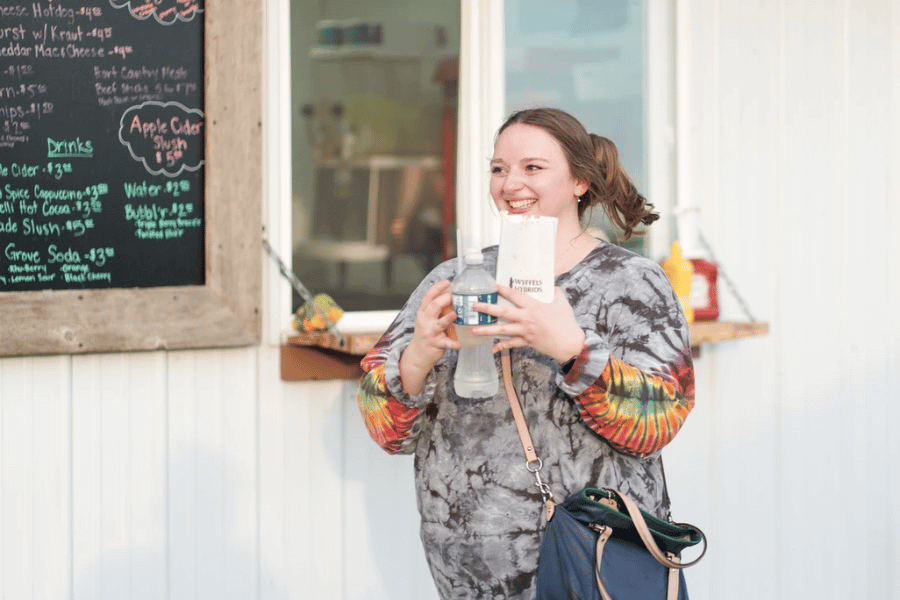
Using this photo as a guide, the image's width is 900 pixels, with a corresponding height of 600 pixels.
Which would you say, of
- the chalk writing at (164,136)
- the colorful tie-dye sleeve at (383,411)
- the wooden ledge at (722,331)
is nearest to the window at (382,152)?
the chalk writing at (164,136)

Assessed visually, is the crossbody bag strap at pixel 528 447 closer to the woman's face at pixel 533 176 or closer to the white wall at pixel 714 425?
the woman's face at pixel 533 176

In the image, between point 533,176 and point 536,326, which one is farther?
point 533,176

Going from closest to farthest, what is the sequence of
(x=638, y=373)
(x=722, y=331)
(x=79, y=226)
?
(x=638, y=373), (x=79, y=226), (x=722, y=331)

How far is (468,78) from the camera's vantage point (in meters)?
3.14

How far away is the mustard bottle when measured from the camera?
3.17 metres

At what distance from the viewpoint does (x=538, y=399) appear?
6.04 ft

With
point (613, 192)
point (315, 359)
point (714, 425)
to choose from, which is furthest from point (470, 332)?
point (714, 425)

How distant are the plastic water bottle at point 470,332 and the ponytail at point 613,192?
35cm

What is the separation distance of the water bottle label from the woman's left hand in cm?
1

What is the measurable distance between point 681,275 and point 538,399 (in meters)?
1.51

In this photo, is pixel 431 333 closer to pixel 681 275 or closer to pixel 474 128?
pixel 474 128

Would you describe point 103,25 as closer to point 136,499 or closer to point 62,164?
point 62,164

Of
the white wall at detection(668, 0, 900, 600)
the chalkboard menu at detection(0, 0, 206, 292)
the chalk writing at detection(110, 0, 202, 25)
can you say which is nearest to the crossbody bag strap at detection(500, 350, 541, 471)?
the chalkboard menu at detection(0, 0, 206, 292)

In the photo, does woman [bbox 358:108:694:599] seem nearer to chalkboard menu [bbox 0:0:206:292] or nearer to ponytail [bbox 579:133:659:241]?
ponytail [bbox 579:133:659:241]
